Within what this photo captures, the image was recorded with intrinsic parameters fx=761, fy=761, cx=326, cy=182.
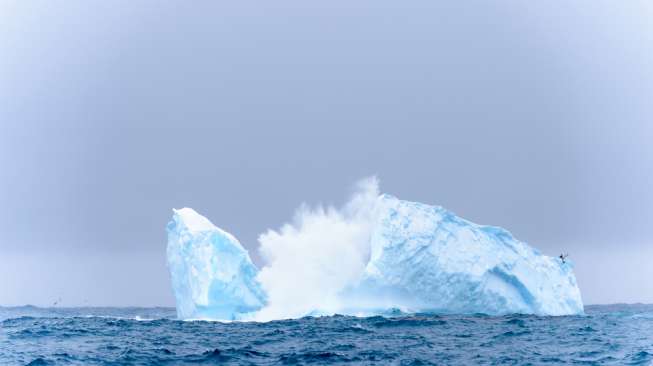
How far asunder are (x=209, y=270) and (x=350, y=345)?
1386 centimetres

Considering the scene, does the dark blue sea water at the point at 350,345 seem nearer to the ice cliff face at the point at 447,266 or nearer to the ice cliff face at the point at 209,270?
the ice cliff face at the point at 447,266

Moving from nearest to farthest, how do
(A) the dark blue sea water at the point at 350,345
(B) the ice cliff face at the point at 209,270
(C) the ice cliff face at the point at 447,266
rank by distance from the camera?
(A) the dark blue sea water at the point at 350,345, (C) the ice cliff face at the point at 447,266, (B) the ice cliff face at the point at 209,270

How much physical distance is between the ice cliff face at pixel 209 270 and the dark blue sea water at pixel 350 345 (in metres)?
5.65

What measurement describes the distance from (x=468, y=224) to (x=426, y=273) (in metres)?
3.08

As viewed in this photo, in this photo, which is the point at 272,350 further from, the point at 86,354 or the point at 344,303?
the point at 344,303

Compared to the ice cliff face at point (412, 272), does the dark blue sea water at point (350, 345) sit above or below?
below

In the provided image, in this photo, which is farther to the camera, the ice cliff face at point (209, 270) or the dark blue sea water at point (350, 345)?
the ice cliff face at point (209, 270)

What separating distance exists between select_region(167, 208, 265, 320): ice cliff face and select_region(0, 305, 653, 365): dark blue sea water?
5654 mm

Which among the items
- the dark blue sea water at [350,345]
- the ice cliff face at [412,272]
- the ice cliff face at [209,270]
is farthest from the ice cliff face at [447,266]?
the ice cliff face at [209,270]

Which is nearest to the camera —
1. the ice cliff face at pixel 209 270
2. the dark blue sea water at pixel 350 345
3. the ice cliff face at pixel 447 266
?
the dark blue sea water at pixel 350 345

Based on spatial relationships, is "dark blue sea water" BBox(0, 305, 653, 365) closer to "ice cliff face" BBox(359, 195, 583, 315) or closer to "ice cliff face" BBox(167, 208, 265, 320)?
"ice cliff face" BBox(359, 195, 583, 315)

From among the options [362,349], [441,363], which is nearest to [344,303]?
[362,349]

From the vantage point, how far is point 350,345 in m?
18.0

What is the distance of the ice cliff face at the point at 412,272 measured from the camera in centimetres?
2958
